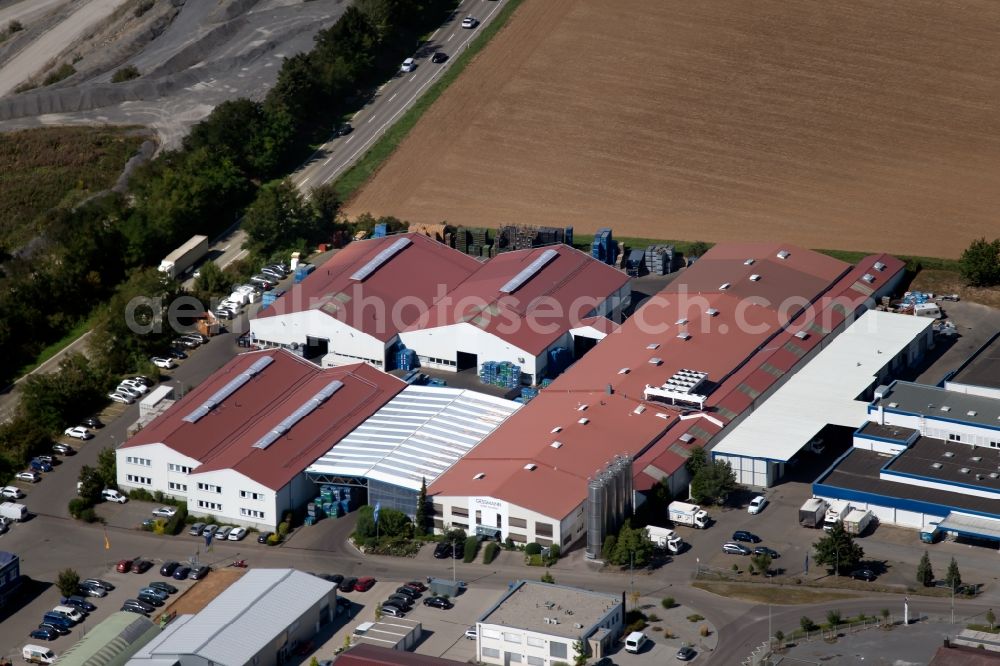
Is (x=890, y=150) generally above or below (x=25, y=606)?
above

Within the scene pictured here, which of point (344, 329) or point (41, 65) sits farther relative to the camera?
point (41, 65)

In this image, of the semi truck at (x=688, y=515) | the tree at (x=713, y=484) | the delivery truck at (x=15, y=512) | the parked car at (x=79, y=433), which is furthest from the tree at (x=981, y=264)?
the delivery truck at (x=15, y=512)

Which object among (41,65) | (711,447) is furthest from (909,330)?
(41,65)

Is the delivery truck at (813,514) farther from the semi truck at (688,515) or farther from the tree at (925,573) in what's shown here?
the tree at (925,573)

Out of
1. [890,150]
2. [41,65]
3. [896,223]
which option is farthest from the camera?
[41,65]

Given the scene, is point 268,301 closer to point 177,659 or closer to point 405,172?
point 405,172

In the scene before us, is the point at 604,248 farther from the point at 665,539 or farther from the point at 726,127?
the point at 665,539

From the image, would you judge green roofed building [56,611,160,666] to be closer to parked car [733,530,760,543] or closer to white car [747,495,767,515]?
parked car [733,530,760,543]
